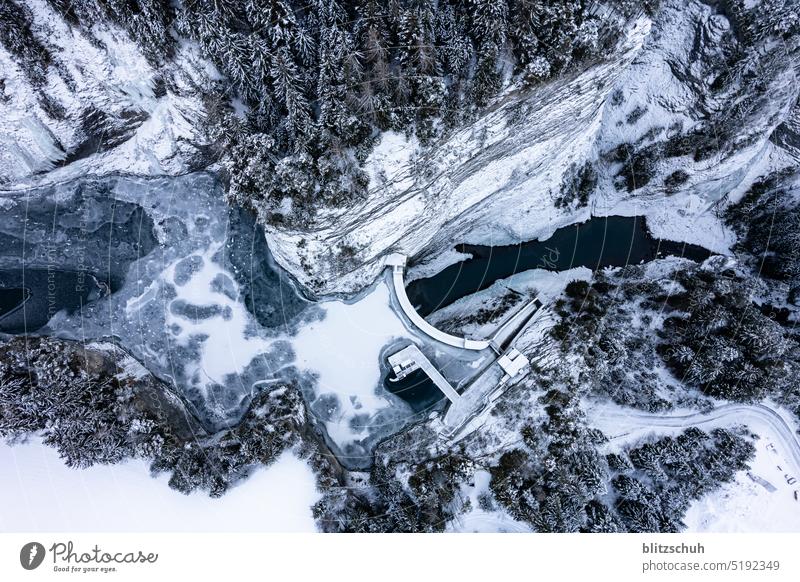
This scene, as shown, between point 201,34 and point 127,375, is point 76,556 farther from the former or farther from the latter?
point 201,34

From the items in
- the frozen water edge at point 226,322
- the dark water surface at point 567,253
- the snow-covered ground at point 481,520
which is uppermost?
the frozen water edge at point 226,322

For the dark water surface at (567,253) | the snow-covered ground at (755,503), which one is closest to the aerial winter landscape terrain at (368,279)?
the snow-covered ground at (755,503)

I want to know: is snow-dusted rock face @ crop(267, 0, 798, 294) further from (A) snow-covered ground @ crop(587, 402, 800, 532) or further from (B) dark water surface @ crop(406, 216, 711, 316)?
(A) snow-covered ground @ crop(587, 402, 800, 532)

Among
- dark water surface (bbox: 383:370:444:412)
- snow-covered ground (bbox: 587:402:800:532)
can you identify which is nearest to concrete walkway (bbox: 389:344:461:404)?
dark water surface (bbox: 383:370:444:412)

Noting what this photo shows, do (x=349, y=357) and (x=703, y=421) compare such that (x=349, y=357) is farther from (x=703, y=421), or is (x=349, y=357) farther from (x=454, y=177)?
(x=703, y=421)

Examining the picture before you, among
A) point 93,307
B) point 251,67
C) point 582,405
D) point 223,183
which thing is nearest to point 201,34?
→ point 251,67

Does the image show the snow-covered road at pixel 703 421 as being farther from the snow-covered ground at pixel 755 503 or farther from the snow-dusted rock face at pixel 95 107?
the snow-dusted rock face at pixel 95 107
